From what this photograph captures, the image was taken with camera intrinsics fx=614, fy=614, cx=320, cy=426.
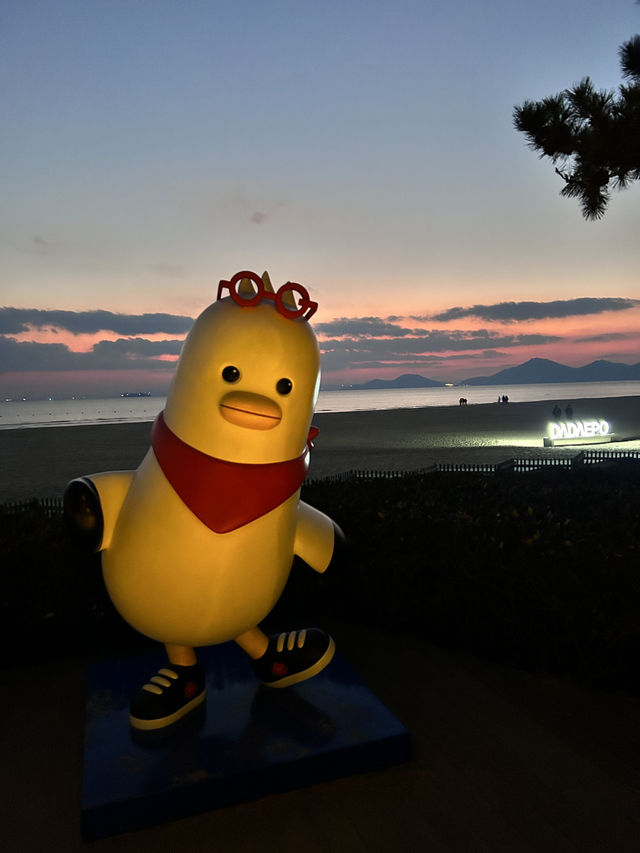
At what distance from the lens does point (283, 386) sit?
120 inches

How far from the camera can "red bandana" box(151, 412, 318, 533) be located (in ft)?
9.81

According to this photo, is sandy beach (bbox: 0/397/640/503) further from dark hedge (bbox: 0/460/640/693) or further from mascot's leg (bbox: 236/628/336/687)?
mascot's leg (bbox: 236/628/336/687)

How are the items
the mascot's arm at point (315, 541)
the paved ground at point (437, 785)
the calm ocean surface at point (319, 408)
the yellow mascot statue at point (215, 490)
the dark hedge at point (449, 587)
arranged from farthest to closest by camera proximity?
1. the calm ocean surface at point (319, 408)
2. the dark hedge at point (449, 587)
3. the mascot's arm at point (315, 541)
4. the yellow mascot statue at point (215, 490)
5. the paved ground at point (437, 785)

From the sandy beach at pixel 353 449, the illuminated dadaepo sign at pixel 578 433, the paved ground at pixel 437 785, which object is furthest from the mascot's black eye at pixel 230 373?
→ the illuminated dadaepo sign at pixel 578 433

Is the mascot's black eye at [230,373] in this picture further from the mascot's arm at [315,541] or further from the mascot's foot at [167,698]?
the mascot's foot at [167,698]

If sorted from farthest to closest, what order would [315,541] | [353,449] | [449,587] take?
[353,449] → [449,587] → [315,541]

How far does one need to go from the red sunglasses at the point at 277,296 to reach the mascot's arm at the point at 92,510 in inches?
46.9

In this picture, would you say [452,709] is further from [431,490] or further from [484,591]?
[431,490]

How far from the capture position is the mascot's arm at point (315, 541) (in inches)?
138

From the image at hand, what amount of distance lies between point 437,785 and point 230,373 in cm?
228

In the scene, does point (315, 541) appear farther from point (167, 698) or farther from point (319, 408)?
point (319, 408)

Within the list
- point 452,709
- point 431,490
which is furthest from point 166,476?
point 431,490

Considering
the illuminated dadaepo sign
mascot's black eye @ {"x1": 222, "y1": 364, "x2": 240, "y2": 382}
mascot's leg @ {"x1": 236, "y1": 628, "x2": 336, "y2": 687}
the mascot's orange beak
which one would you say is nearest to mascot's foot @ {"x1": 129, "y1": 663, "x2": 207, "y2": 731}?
mascot's leg @ {"x1": 236, "y1": 628, "x2": 336, "y2": 687}

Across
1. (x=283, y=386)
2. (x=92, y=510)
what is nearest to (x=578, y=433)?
(x=283, y=386)
